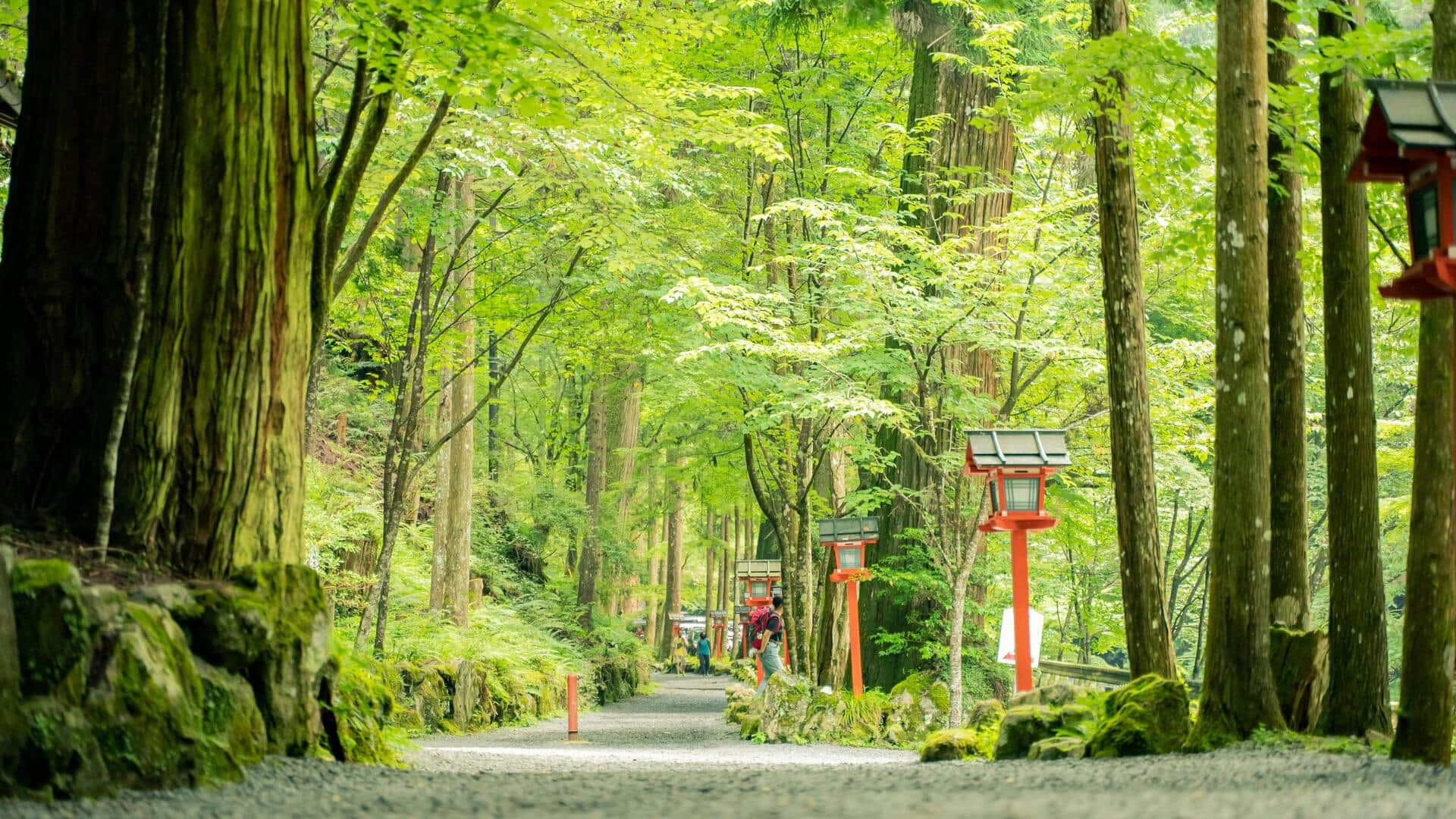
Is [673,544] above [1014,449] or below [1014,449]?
below

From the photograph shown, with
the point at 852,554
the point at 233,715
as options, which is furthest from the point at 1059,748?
the point at 852,554

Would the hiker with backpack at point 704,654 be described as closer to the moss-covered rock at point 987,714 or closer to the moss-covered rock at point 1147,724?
the moss-covered rock at point 987,714

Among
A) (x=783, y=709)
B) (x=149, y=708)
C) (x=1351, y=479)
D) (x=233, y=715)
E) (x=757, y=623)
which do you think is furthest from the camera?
(x=757, y=623)

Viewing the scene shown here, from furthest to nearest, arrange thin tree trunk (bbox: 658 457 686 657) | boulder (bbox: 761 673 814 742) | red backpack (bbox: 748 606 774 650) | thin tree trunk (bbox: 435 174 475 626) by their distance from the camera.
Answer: thin tree trunk (bbox: 658 457 686 657), red backpack (bbox: 748 606 774 650), thin tree trunk (bbox: 435 174 475 626), boulder (bbox: 761 673 814 742)

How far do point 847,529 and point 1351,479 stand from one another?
32.8 ft

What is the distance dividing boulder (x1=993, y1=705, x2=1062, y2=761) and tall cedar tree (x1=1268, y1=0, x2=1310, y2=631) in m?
1.83

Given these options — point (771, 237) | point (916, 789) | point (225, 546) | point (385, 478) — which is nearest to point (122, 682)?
point (225, 546)

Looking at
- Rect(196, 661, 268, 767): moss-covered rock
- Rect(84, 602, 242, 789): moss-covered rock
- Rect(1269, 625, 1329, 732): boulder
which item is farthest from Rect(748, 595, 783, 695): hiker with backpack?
Rect(84, 602, 242, 789): moss-covered rock

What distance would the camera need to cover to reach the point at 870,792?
225 inches

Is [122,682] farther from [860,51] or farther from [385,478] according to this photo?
[860,51]

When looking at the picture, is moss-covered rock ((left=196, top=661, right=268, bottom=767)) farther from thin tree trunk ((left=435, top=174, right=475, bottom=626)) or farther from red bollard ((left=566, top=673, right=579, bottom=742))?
thin tree trunk ((left=435, top=174, right=475, bottom=626))

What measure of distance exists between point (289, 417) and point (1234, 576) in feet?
19.8

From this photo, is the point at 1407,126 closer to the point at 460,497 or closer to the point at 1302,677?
the point at 1302,677

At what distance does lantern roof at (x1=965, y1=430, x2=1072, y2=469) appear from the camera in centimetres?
1286
